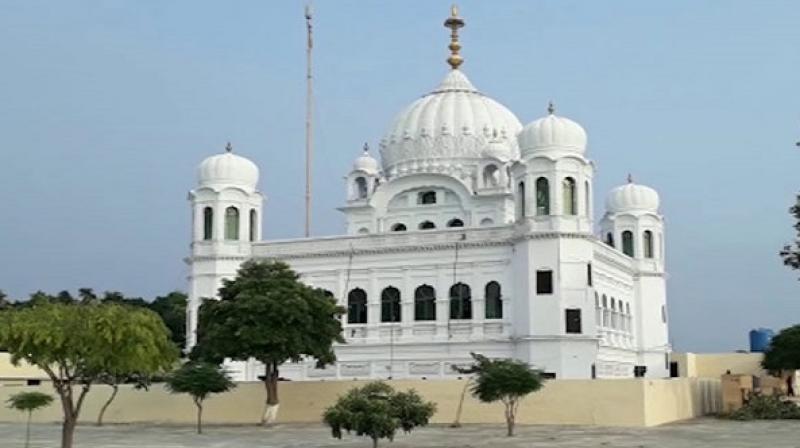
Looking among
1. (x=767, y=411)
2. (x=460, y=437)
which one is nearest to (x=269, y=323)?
(x=460, y=437)

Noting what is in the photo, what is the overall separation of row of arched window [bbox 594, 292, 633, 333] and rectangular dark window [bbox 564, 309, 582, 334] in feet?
6.87

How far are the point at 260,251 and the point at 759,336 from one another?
35.0m

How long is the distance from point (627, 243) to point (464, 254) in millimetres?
13438

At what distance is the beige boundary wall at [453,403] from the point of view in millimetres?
31094

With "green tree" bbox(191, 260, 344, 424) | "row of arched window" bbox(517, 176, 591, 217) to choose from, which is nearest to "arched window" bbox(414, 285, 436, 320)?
"row of arched window" bbox(517, 176, 591, 217)

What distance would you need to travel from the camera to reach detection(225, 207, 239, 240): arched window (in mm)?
45019

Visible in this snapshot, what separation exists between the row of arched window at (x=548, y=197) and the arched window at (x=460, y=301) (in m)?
3.51

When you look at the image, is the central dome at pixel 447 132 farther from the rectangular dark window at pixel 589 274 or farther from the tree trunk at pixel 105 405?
the tree trunk at pixel 105 405

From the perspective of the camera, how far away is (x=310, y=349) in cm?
3275

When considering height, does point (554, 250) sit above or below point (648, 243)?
below

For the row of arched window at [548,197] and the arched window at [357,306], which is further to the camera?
the arched window at [357,306]

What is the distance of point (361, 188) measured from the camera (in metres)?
51.2

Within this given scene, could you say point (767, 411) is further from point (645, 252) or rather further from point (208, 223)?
point (208, 223)

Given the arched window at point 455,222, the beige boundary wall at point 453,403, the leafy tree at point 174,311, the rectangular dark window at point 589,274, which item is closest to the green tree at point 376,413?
the beige boundary wall at point 453,403
